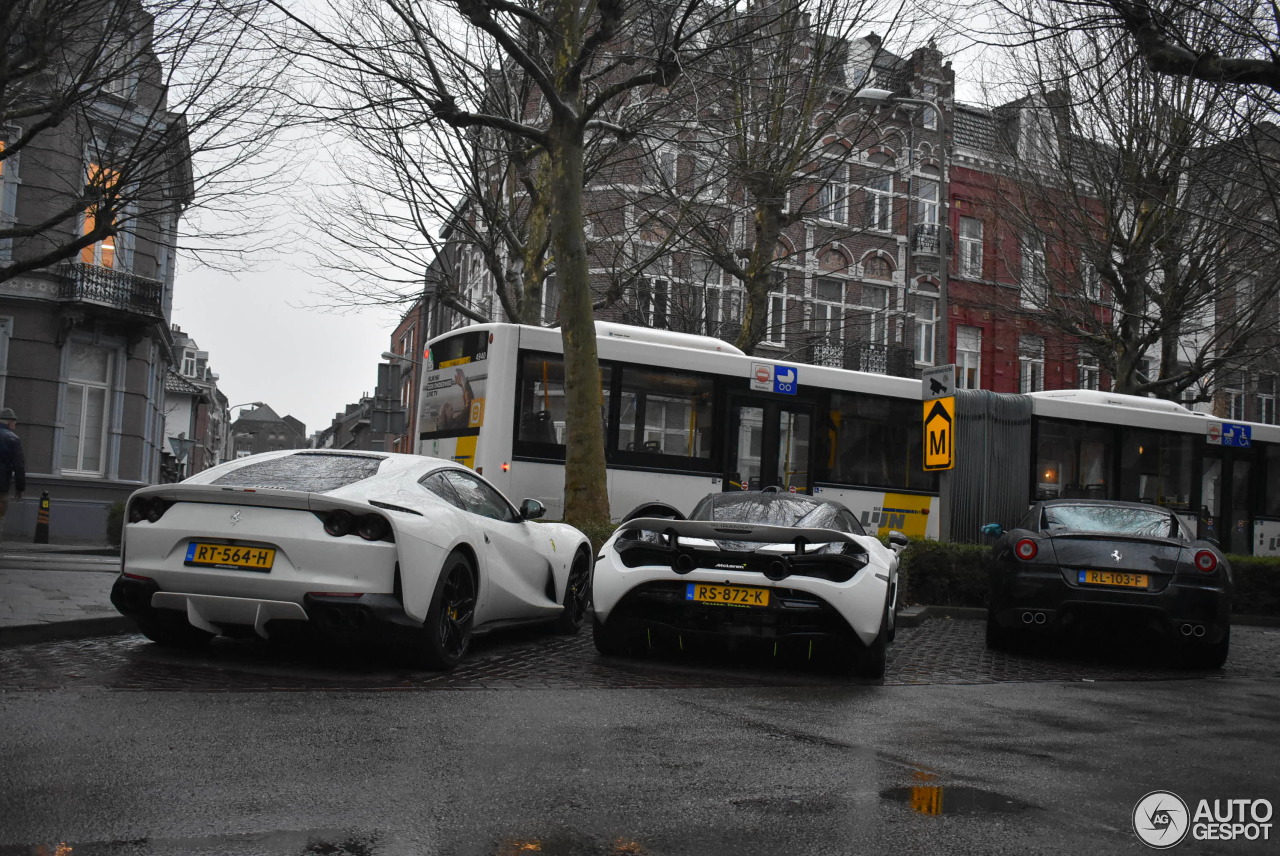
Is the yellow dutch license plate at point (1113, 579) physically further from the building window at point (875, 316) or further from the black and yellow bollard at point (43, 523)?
the building window at point (875, 316)

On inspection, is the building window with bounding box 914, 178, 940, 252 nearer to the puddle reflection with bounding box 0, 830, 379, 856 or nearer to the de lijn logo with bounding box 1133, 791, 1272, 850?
the de lijn logo with bounding box 1133, 791, 1272, 850

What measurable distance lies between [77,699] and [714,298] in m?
25.2

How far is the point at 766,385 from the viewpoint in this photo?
17328 mm

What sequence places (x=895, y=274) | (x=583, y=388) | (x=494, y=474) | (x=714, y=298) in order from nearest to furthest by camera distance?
(x=583, y=388) < (x=494, y=474) < (x=714, y=298) < (x=895, y=274)

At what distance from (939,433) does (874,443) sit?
4372 millimetres

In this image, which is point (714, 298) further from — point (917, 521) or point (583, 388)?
point (583, 388)

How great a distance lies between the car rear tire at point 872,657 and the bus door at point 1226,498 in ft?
49.5

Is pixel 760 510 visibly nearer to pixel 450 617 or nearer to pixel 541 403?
pixel 450 617

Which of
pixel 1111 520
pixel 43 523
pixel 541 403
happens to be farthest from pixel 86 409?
pixel 1111 520

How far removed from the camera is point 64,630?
26.3 ft

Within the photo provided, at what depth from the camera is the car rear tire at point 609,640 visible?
27.1ft

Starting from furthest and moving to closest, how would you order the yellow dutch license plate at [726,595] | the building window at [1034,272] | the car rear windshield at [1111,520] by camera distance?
the building window at [1034,272], the car rear windshield at [1111,520], the yellow dutch license plate at [726,595]

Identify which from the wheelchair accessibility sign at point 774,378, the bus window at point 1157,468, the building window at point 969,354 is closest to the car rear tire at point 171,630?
the wheelchair accessibility sign at point 774,378

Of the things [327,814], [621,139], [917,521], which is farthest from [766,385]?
[327,814]
